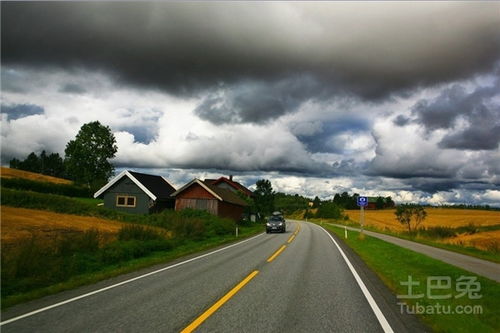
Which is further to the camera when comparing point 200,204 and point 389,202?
point 389,202

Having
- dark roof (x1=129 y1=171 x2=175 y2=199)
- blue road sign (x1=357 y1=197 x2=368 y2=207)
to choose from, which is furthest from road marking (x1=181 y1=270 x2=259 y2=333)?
dark roof (x1=129 y1=171 x2=175 y2=199)

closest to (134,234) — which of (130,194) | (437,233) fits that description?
(130,194)

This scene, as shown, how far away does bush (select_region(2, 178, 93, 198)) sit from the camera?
136ft

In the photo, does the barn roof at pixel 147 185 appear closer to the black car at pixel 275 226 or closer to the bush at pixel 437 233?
the black car at pixel 275 226

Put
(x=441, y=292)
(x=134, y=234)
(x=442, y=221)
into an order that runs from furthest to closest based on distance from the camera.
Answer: (x=442, y=221), (x=134, y=234), (x=441, y=292)

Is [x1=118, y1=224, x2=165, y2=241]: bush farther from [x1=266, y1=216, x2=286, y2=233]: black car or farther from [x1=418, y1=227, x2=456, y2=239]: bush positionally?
[x1=418, y1=227, x2=456, y2=239]: bush

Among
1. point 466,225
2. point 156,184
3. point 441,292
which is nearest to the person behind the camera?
point 441,292

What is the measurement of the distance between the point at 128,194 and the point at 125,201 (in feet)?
2.87

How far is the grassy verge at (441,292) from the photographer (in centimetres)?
617

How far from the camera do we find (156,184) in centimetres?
4638

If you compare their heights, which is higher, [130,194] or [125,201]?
[130,194]

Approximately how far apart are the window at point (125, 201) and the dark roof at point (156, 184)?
2.31 metres

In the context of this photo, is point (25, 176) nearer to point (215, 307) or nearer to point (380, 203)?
point (215, 307)

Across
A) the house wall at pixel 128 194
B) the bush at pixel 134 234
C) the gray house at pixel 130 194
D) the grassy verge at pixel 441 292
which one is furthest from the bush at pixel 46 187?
the grassy verge at pixel 441 292
